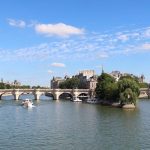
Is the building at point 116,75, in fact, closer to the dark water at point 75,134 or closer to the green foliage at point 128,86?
the green foliage at point 128,86

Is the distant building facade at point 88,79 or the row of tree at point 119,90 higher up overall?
the distant building facade at point 88,79

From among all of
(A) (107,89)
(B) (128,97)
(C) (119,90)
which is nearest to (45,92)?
(A) (107,89)

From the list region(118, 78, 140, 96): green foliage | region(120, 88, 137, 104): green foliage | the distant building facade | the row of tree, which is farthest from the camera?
the distant building facade

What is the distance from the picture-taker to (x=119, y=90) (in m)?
74.8

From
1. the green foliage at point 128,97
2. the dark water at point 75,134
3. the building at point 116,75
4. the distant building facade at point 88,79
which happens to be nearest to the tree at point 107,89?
the green foliage at point 128,97

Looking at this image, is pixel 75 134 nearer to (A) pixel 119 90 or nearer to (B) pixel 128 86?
(B) pixel 128 86

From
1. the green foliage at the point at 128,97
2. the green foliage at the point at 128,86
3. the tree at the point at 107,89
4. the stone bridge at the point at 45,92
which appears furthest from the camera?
the stone bridge at the point at 45,92

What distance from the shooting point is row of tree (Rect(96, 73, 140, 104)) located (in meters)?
69.6

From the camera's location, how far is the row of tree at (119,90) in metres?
69.6

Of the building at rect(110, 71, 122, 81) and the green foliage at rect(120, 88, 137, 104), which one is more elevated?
the building at rect(110, 71, 122, 81)

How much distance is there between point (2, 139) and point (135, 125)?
15.2 m

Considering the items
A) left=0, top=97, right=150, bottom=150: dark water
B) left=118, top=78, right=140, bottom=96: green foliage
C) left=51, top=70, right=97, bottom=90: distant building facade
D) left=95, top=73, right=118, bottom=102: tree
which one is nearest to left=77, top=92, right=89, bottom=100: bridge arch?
left=95, top=73, right=118, bottom=102: tree

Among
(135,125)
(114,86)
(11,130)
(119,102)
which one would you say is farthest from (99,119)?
(114,86)

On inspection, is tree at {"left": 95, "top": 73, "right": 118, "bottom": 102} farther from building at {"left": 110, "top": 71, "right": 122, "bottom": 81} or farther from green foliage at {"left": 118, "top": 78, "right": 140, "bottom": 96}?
building at {"left": 110, "top": 71, "right": 122, "bottom": 81}
